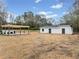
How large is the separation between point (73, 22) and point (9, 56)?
35428 mm

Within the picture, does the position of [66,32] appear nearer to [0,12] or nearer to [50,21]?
[0,12]

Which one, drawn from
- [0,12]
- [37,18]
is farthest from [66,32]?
[37,18]

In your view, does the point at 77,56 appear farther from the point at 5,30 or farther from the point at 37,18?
the point at 37,18

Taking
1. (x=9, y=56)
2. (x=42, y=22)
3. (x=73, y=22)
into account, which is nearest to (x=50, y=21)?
(x=42, y=22)

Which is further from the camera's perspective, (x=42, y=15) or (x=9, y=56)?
(x=42, y=15)

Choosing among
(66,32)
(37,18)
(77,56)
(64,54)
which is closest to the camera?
(77,56)

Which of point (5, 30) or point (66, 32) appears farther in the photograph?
point (66, 32)

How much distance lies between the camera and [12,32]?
40219 mm

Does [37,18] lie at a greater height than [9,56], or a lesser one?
A: greater

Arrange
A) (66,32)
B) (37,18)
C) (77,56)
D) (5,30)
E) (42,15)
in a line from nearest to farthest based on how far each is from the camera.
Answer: (77,56) → (5,30) → (66,32) → (37,18) → (42,15)

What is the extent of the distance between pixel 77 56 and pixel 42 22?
69672 millimetres

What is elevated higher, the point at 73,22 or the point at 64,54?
the point at 73,22

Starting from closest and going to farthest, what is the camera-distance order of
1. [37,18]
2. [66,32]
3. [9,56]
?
[9,56] < [66,32] < [37,18]

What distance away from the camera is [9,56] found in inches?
499
